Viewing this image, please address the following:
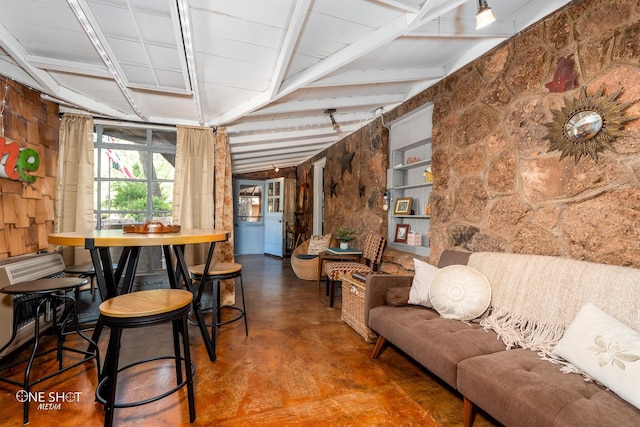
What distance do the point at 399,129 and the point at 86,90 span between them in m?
3.27

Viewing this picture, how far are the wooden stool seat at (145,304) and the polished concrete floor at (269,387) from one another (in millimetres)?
613

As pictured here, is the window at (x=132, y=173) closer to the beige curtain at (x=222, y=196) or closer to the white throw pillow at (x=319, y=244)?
the beige curtain at (x=222, y=196)

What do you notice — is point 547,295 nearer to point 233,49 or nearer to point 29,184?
point 233,49

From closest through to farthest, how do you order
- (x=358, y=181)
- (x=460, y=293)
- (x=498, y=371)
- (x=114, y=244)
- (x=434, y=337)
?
(x=498, y=371) → (x=114, y=244) → (x=434, y=337) → (x=460, y=293) → (x=358, y=181)

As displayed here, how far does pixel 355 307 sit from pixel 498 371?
149cm

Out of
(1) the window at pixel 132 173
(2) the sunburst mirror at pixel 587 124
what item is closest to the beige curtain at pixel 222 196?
(1) the window at pixel 132 173

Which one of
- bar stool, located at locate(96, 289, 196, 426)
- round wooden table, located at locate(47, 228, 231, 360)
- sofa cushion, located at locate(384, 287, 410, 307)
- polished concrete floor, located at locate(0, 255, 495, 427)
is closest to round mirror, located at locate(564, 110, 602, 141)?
sofa cushion, located at locate(384, 287, 410, 307)

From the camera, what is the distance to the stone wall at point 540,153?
162cm

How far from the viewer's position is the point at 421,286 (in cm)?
223

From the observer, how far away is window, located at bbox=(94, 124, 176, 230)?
335 cm

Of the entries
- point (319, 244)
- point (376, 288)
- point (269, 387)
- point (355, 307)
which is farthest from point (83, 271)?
point (319, 244)

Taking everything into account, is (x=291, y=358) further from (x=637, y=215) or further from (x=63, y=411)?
(x=637, y=215)

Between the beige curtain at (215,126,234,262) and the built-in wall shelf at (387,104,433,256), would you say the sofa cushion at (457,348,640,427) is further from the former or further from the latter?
the beige curtain at (215,126,234,262)

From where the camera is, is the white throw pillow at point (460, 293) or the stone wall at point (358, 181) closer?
the white throw pillow at point (460, 293)
